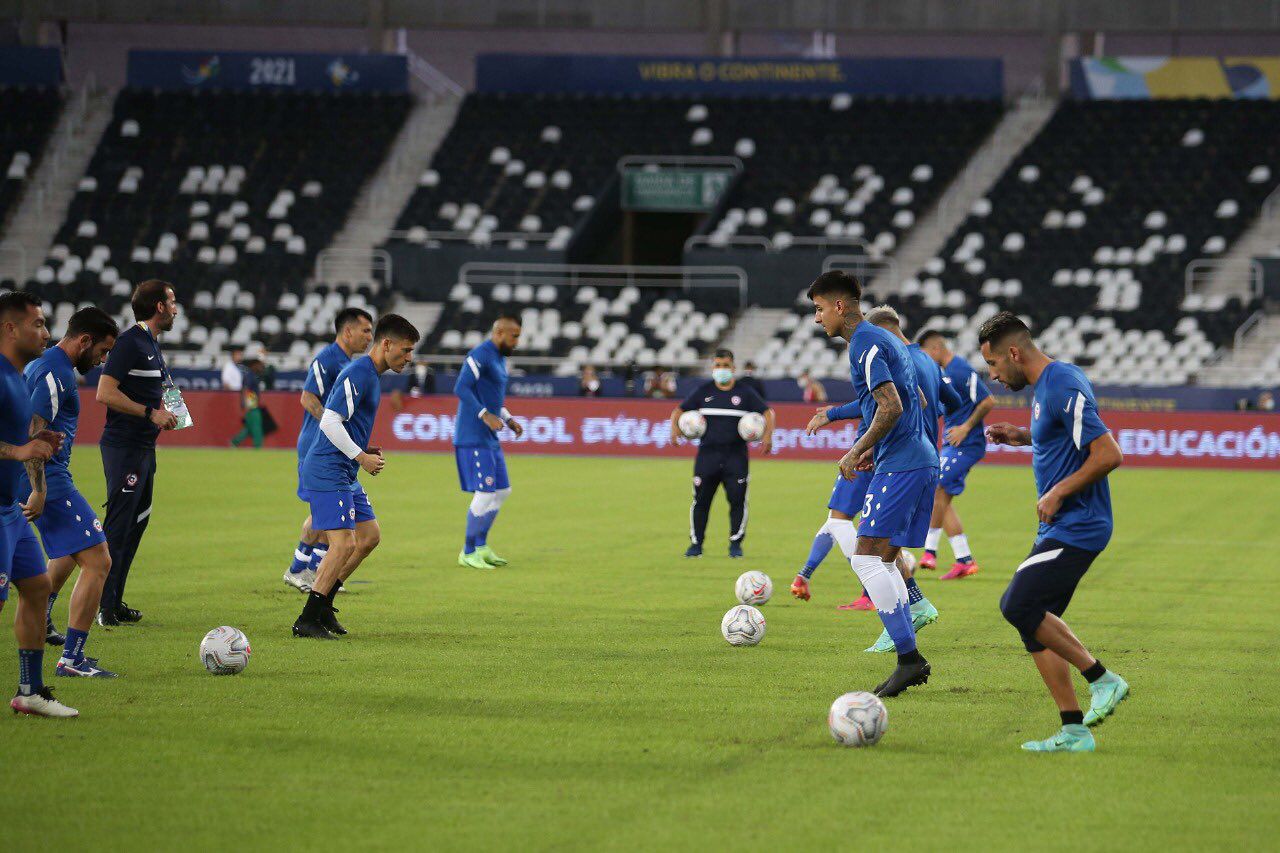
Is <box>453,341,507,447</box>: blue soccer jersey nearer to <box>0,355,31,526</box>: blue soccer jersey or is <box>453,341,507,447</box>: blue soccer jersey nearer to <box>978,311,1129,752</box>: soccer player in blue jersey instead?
<box>0,355,31,526</box>: blue soccer jersey

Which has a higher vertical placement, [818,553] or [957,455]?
[957,455]

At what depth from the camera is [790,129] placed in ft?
168

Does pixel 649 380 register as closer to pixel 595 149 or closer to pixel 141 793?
pixel 595 149

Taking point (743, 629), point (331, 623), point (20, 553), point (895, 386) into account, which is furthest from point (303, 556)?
point (895, 386)

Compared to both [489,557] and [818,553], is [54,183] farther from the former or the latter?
[818,553]

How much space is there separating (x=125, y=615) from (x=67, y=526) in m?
3.00

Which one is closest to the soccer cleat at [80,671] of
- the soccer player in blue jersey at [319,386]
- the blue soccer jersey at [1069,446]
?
the soccer player in blue jersey at [319,386]

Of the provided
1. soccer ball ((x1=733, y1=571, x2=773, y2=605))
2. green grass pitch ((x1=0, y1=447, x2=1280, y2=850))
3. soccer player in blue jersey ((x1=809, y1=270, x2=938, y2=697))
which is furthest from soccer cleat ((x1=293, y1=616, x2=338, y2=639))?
soccer player in blue jersey ((x1=809, y1=270, x2=938, y2=697))

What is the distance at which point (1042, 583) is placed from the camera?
786 cm

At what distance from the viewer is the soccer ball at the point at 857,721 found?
26.4 feet

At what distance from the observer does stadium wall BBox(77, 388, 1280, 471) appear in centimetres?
3347

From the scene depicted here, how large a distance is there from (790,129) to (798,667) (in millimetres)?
42236

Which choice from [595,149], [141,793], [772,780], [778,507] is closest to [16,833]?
[141,793]

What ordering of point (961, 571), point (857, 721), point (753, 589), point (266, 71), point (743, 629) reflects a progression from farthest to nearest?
point (266, 71)
point (961, 571)
point (753, 589)
point (743, 629)
point (857, 721)
